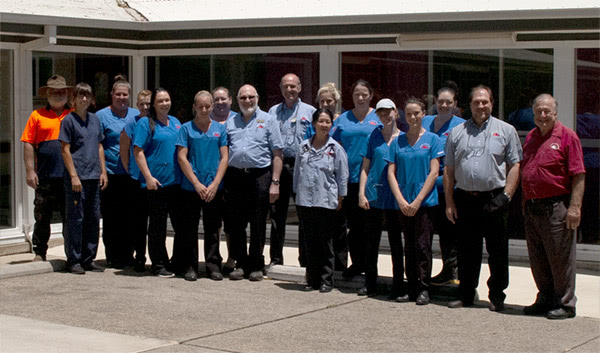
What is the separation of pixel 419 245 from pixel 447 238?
0.70m

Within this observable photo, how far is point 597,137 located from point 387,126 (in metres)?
2.79

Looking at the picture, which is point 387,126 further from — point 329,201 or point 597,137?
point 597,137

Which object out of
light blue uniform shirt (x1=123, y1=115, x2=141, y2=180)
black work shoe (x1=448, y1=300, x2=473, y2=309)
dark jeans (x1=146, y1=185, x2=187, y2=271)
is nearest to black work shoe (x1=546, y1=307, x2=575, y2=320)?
black work shoe (x1=448, y1=300, x2=473, y2=309)

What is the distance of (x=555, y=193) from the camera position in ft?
25.4

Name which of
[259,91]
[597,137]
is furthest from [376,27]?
[597,137]

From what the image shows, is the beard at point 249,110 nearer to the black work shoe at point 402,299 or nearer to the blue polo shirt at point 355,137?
the blue polo shirt at point 355,137

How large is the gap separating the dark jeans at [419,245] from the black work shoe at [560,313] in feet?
3.55

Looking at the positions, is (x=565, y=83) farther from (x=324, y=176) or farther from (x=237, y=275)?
(x=237, y=275)

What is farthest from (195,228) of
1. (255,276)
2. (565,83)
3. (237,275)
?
(565,83)

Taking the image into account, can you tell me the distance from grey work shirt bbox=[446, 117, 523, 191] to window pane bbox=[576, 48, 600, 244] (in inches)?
99.6

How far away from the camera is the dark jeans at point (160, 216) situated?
9.62 m

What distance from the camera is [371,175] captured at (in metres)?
8.60

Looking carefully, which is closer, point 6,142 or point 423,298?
point 423,298

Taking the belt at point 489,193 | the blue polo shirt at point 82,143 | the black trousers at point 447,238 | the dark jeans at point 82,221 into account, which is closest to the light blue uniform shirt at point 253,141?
the blue polo shirt at point 82,143
